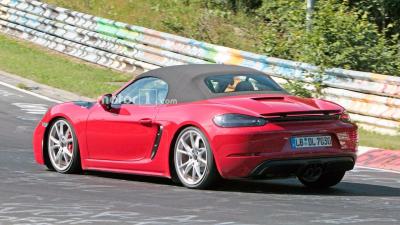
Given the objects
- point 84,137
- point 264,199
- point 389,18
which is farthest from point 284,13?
point 264,199

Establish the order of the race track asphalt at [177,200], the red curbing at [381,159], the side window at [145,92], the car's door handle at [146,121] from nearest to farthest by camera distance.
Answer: the race track asphalt at [177,200] < the car's door handle at [146,121] < the side window at [145,92] < the red curbing at [381,159]

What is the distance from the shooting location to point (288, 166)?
9.71 meters

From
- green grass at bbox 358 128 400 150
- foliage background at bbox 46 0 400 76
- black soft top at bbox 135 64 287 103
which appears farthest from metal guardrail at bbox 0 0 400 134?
black soft top at bbox 135 64 287 103

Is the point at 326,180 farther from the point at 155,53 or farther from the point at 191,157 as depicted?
the point at 155,53

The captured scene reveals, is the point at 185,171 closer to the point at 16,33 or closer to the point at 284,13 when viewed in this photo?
the point at 284,13

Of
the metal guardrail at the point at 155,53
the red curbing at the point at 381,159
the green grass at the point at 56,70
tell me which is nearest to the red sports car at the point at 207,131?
the red curbing at the point at 381,159

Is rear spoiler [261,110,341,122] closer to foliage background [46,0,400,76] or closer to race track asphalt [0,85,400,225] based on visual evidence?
race track asphalt [0,85,400,225]

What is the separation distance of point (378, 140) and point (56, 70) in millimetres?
10085

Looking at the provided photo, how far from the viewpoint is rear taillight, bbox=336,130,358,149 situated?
33.1 ft

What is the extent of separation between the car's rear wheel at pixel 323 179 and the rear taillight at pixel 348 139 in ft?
1.47

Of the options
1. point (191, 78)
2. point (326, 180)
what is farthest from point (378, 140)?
point (191, 78)

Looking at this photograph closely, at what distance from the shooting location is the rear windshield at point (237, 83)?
10.6 m

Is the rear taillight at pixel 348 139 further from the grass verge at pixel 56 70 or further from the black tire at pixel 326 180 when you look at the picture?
the grass verge at pixel 56 70

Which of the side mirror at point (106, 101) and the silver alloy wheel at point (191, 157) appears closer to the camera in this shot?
the silver alloy wheel at point (191, 157)
